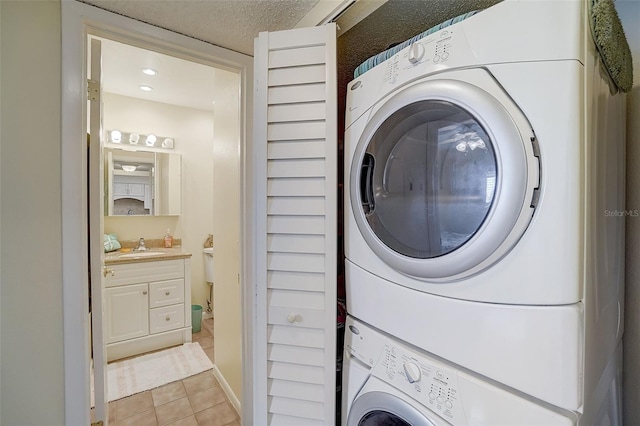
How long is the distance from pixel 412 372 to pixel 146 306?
2528 millimetres

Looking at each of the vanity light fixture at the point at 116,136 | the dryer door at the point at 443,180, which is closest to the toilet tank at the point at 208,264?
the vanity light fixture at the point at 116,136

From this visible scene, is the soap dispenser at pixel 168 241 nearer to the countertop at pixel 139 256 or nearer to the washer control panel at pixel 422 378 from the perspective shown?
the countertop at pixel 139 256

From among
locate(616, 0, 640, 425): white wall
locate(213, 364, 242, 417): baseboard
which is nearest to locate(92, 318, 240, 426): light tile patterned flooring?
locate(213, 364, 242, 417): baseboard

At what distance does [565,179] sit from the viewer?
20.7 inches

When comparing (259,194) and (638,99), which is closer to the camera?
(638,99)

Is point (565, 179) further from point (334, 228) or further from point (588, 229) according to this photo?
point (334, 228)

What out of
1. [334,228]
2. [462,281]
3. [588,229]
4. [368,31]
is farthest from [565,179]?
[368,31]

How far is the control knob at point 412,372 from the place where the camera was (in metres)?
0.72

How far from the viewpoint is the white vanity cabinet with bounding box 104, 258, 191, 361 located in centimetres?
231

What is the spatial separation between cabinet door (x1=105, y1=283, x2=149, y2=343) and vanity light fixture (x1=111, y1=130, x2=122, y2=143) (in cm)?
142

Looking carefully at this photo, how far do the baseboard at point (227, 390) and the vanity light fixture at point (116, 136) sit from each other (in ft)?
7.52

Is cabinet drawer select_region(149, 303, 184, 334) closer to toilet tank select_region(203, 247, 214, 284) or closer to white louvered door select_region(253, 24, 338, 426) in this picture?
toilet tank select_region(203, 247, 214, 284)

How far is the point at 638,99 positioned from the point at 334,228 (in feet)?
3.30

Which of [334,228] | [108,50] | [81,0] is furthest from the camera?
[108,50]
